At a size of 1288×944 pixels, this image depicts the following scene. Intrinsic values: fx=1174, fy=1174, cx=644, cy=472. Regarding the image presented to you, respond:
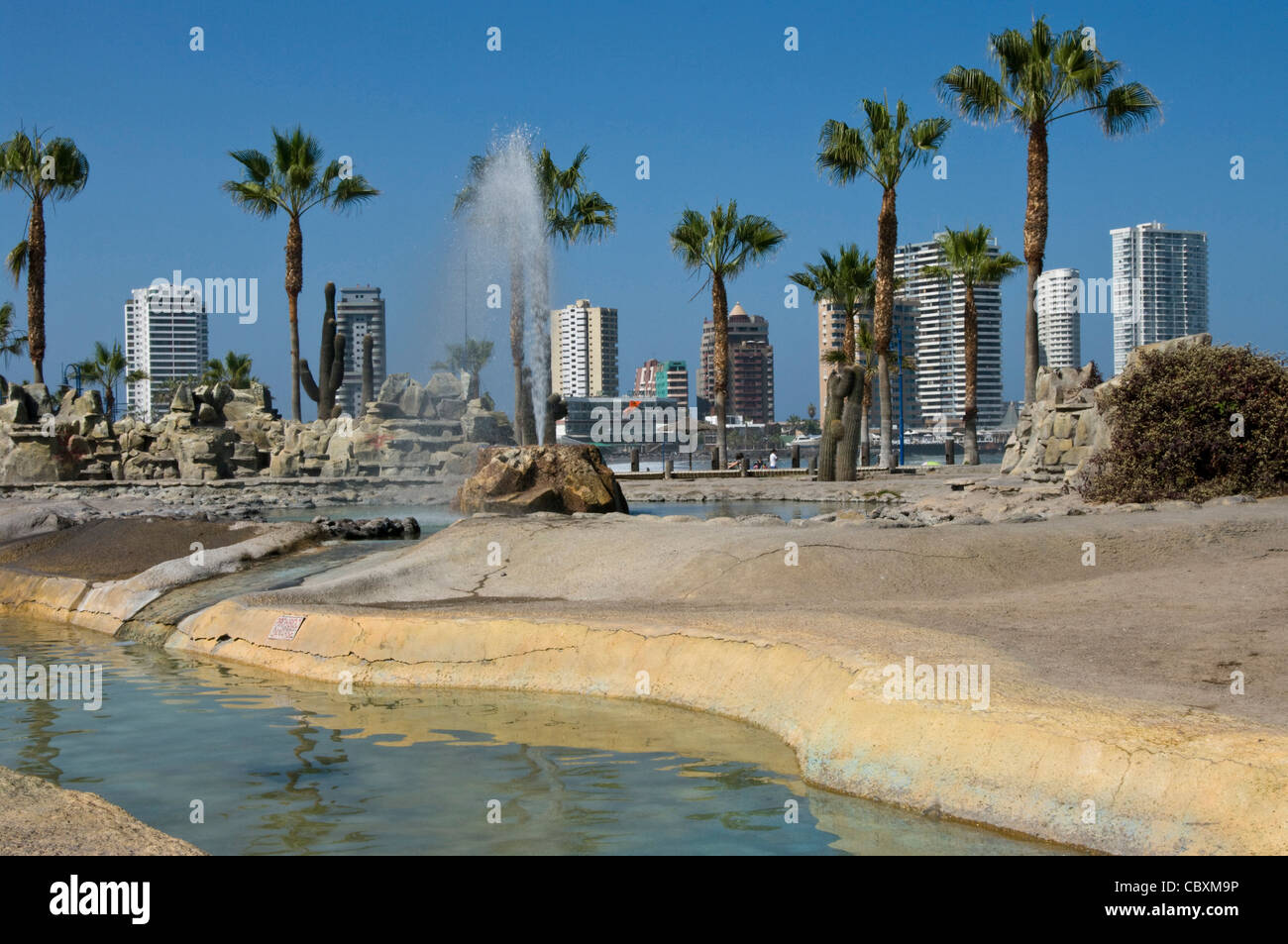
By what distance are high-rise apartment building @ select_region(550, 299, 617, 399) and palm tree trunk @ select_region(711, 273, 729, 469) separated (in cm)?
11308

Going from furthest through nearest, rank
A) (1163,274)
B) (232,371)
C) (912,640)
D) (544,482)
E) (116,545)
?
(1163,274) → (232,371) → (544,482) → (116,545) → (912,640)

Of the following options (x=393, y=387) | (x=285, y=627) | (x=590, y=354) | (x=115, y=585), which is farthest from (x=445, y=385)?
(x=590, y=354)

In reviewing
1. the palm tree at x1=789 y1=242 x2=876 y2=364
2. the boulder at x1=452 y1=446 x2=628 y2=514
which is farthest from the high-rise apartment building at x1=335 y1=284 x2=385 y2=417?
the boulder at x1=452 y1=446 x2=628 y2=514

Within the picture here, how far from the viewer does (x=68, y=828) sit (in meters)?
4.33

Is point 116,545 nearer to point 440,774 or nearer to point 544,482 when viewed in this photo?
point 544,482

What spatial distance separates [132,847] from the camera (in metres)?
4.14

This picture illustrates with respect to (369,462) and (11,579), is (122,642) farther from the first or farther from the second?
(369,462)

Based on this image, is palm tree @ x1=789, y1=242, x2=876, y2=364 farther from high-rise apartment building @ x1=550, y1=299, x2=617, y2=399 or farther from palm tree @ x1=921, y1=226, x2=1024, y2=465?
high-rise apartment building @ x1=550, y1=299, x2=617, y2=399

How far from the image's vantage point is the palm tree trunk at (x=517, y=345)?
2772 centimetres

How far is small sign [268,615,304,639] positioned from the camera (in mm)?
9133

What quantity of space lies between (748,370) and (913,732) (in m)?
169

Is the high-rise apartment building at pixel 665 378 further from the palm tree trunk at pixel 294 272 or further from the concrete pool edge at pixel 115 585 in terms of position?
the concrete pool edge at pixel 115 585

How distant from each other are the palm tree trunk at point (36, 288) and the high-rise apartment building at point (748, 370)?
12815cm

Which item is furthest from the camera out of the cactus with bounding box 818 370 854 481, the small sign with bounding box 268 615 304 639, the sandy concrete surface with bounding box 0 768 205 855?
the cactus with bounding box 818 370 854 481
